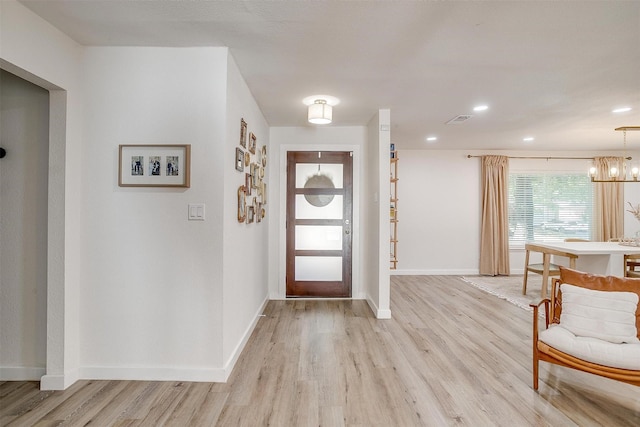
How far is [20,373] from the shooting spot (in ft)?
7.64

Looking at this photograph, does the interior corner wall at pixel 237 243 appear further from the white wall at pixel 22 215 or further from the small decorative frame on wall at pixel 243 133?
the white wall at pixel 22 215

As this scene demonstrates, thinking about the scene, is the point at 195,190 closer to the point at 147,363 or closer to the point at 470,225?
the point at 147,363

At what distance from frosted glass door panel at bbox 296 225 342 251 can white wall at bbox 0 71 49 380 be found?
9.45 feet

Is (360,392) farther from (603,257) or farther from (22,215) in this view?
(603,257)

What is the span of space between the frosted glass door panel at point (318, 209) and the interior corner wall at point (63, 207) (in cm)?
272

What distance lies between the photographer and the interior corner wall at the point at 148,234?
93.4 inches

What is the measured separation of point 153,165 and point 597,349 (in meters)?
3.18

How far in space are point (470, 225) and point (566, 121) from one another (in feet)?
8.09

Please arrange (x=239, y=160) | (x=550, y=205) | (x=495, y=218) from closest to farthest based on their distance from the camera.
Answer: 1. (x=239, y=160)
2. (x=495, y=218)
3. (x=550, y=205)

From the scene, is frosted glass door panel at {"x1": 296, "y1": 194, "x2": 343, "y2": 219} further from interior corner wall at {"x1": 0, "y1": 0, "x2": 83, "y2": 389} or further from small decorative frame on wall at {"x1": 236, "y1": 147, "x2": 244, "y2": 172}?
interior corner wall at {"x1": 0, "y1": 0, "x2": 83, "y2": 389}

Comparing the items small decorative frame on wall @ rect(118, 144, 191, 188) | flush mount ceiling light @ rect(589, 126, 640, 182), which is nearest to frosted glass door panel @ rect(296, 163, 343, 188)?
small decorative frame on wall @ rect(118, 144, 191, 188)

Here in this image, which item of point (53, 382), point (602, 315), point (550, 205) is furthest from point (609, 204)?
point (53, 382)

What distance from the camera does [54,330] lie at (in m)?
2.24

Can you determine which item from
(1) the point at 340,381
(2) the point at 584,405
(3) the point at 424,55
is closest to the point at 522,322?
(2) the point at 584,405
